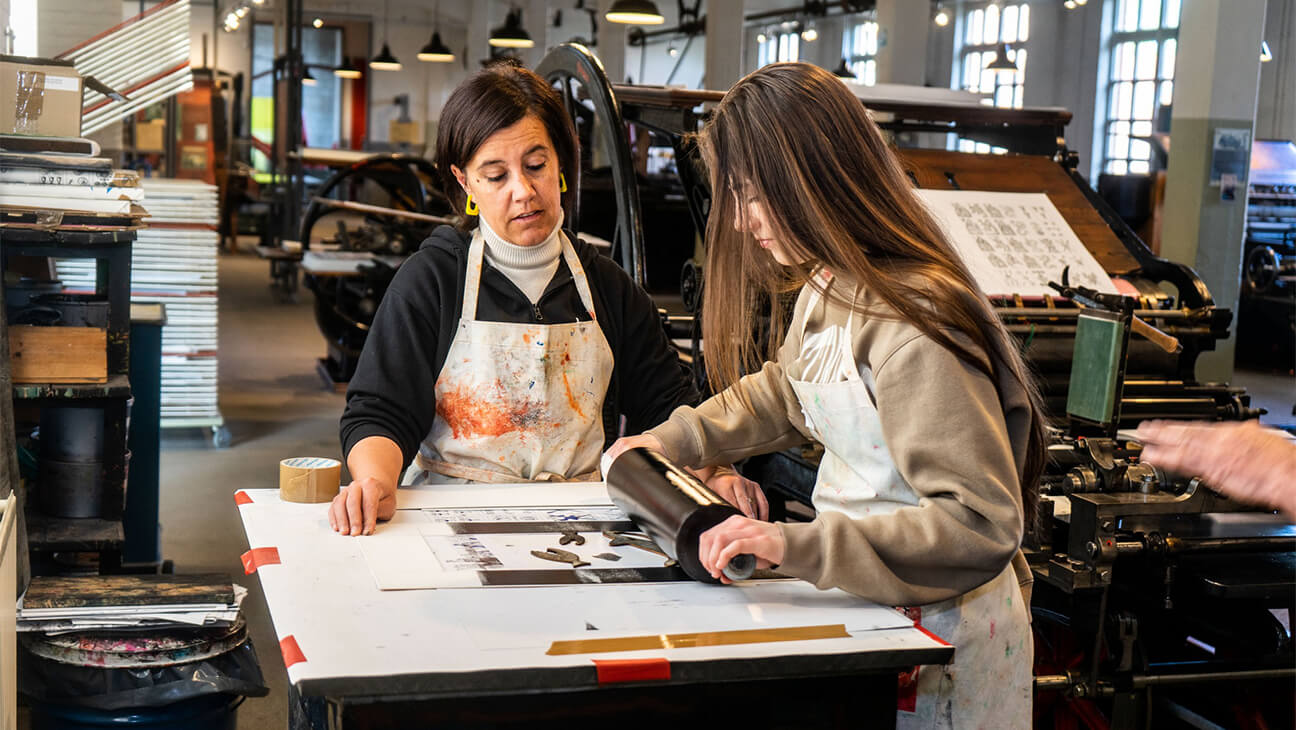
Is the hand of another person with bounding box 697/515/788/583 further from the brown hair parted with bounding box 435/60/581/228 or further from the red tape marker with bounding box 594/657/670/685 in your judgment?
the brown hair parted with bounding box 435/60/581/228

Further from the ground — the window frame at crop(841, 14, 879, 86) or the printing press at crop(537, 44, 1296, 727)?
the window frame at crop(841, 14, 879, 86)

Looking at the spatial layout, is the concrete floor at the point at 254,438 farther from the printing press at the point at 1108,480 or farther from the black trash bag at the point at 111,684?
the printing press at the point at 1108,480

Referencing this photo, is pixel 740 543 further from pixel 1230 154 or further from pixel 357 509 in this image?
pixel 1230 154

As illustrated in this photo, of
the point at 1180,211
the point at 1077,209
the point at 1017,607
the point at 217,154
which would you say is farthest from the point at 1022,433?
the point at 217,154

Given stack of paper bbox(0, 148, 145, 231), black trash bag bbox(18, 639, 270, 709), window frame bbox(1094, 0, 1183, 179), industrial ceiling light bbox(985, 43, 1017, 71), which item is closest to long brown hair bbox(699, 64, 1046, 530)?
black trash bag bbox(18, 639, 270, 709)

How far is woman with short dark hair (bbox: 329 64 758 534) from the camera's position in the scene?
71.9 inches

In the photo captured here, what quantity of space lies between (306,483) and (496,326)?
1.29 ft

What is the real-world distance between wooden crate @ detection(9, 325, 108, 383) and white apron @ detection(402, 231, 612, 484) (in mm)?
1388

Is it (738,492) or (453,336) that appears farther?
(453,336)

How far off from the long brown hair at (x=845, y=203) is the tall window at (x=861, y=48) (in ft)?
55.3

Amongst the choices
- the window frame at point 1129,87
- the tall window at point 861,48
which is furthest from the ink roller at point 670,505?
the tall window at point 861,48

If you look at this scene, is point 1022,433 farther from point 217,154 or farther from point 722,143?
point 217,154

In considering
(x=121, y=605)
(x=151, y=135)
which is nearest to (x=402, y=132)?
(x=151, y=135)

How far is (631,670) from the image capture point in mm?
1101
